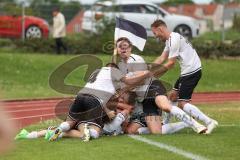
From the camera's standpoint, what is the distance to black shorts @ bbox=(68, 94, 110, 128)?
367 inches

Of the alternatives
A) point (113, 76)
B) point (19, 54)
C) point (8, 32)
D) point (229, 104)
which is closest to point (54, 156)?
point (113, 76)

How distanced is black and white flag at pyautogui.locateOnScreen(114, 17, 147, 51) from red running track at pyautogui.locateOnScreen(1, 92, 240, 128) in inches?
79.2

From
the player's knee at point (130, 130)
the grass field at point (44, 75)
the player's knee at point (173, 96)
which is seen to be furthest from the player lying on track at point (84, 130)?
the grass field at point (44, 75)

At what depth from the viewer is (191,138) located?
29.9 ft

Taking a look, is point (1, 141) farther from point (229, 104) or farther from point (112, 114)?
point (229, 104)

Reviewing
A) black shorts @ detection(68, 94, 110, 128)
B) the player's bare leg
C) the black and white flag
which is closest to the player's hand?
black shorts @ detection(68, 94, 110, 128)

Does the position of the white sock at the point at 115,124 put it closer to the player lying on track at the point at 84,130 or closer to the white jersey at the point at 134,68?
the player lying on track at the point at 84,130

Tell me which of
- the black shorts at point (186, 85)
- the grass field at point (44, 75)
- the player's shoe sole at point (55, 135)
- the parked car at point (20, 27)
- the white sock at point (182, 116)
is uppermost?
the black shorts at point (186, 85)

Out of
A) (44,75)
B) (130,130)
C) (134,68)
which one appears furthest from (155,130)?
(44,75)

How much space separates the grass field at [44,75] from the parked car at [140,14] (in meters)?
4.72

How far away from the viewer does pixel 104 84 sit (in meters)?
9.67

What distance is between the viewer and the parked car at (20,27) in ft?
99.2

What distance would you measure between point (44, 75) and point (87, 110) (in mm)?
13918

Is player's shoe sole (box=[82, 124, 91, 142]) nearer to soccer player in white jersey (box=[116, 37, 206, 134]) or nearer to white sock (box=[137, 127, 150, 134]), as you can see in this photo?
white sock (box=[137, 127, 150, 134])
